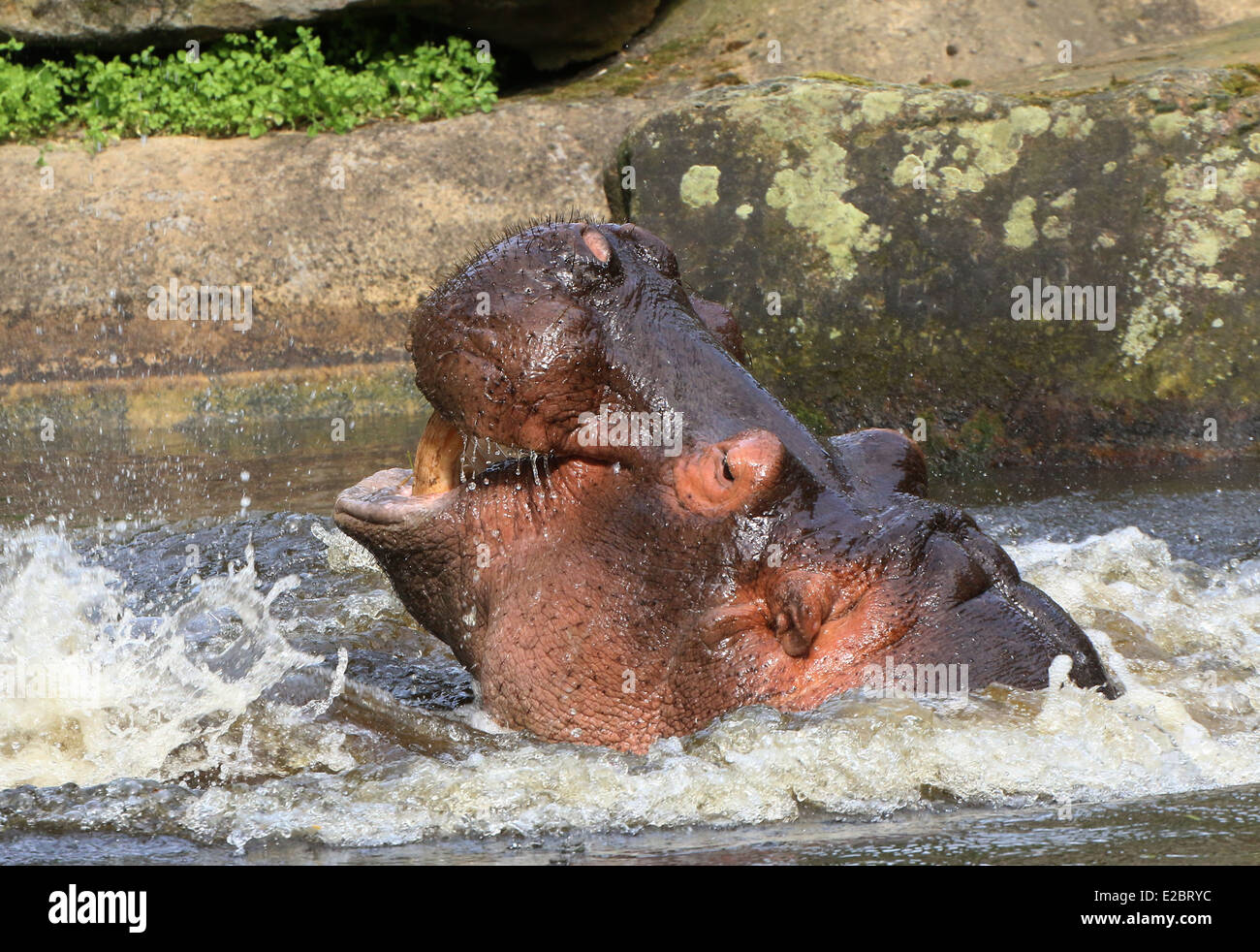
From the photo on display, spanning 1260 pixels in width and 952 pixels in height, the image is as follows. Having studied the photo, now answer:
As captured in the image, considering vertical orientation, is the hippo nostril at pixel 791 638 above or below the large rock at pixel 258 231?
below

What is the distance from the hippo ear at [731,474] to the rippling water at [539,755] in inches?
16.7

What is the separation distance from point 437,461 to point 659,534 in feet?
1.82

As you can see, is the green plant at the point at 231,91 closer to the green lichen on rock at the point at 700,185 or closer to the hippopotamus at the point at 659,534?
the green lichen on rock at the point at 700,185

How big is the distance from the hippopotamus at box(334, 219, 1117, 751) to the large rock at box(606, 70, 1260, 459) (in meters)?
3.07

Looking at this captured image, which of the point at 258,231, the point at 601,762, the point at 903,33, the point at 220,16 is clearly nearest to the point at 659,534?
the point at 601,762

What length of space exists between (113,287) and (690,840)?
665 centimetres

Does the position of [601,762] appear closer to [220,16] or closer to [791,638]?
[791,638]

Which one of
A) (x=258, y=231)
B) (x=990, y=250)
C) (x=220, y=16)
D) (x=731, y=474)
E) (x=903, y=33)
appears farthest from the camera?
(x=903, y=33)

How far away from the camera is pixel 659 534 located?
3062 millimetres

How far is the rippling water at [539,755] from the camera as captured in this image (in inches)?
107

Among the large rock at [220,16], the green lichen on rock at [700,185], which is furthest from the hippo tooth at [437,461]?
the large rock at [220,16]

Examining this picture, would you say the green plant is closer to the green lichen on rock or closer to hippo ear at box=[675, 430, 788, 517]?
the green lichen on rock

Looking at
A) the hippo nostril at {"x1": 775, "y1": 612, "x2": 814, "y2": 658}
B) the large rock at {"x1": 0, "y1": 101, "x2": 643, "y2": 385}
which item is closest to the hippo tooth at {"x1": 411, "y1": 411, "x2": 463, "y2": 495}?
the hippo nostril at {"x1": 775, "y1": 612, "x2": 814, "y2": 658}
